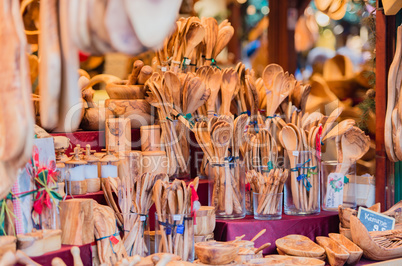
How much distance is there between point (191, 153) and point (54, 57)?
1.68 m

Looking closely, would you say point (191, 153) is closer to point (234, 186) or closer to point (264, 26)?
point (234, 186)

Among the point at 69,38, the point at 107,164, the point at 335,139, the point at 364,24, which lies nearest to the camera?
the point at 69,38

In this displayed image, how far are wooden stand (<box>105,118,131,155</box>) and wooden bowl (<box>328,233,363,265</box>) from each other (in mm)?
1015

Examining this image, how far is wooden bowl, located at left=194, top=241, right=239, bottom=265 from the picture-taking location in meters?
1.78

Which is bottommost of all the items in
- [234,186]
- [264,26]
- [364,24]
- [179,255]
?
[179,255]

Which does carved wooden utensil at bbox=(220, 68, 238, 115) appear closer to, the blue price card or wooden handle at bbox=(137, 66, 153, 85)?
wooden handle at bbox=(137, 66, 153, 85)

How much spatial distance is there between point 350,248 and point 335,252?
11 cm

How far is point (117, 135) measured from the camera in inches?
88.5

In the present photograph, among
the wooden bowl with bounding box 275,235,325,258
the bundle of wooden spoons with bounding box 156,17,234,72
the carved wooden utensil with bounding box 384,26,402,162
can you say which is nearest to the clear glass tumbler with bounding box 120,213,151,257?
the wooden bowl with bounding box 275,235,325,258

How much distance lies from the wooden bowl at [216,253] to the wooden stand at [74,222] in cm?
42

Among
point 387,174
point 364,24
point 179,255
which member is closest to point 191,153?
point 179,255

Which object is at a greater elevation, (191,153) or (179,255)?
(191,153)

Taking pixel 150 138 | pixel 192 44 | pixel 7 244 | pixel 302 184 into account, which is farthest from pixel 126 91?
pixel 7 244

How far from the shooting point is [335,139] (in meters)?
2.51
